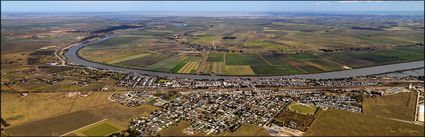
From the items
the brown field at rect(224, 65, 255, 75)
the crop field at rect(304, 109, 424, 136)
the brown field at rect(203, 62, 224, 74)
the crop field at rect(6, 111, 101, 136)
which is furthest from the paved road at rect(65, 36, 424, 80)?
the crop field at rect(6, 111, 101, 136)

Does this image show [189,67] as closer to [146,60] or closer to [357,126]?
[146,60]

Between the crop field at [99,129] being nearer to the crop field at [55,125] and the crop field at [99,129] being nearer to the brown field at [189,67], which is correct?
the crop field at [55,125]

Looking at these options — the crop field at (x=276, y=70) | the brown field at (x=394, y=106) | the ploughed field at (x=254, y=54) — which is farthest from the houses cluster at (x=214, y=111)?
the ploughed field at (x=254, y=54)

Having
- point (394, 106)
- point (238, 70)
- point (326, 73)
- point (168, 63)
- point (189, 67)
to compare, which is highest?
point (168, 63)

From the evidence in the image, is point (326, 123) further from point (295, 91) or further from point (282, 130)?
point (295, 91)

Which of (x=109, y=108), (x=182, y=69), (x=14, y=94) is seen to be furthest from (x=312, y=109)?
(x=14, y=94)

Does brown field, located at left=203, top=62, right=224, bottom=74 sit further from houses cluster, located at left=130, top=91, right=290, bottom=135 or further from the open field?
the open field

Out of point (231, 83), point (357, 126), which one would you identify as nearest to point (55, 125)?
point (231, 83)
